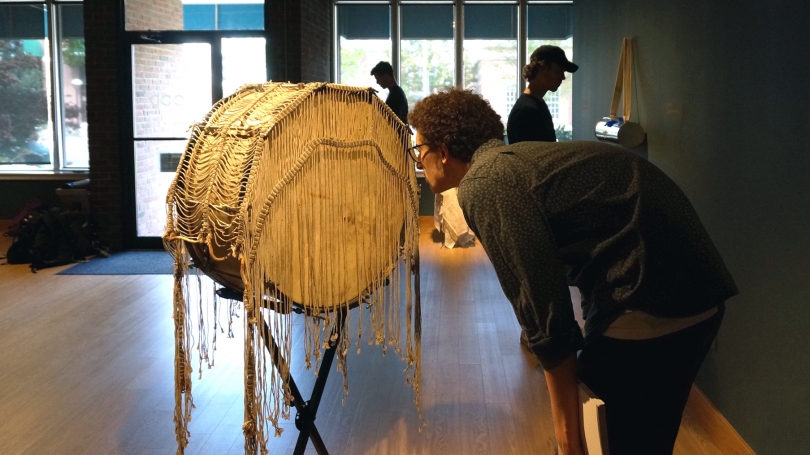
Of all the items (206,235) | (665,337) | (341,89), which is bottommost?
(665,337)

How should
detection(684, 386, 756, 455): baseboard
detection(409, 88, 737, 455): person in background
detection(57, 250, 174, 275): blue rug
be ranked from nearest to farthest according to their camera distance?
1. detection(409, 88, 737, 455): person in background
2. detection(684, 386, 756, 455): baseboard
3. detection(57, 250, 174, 275): blue rug

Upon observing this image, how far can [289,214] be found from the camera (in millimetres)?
2318

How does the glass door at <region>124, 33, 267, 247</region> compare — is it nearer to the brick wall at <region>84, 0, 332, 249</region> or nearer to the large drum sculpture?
the brick wall at <region>84, 0, 332, 249</region>

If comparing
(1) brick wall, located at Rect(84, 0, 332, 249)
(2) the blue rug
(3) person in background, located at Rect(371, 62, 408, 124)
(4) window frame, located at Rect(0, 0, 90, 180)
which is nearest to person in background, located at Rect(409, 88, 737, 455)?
(2) the blue rug

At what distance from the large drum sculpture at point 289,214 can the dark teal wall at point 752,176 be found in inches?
44.4

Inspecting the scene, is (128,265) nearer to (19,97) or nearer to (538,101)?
(19,97)

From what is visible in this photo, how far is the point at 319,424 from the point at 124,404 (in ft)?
2.85

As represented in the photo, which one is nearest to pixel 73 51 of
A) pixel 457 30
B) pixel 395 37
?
pixel 395 37

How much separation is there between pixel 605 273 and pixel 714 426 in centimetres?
171

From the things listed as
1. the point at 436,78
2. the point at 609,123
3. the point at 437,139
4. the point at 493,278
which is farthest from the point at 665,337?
the point at 436,78

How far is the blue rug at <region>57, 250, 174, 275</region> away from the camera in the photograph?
6.47 metres

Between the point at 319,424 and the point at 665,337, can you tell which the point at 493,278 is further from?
the point at 665,337

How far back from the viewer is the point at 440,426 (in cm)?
334

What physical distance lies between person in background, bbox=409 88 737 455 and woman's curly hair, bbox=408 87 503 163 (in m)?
0.09
